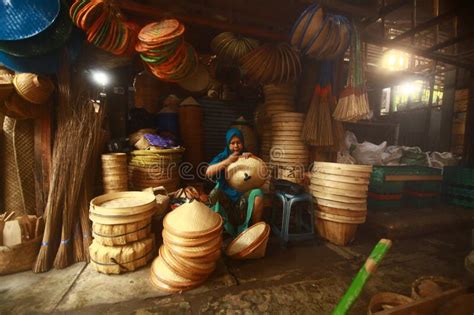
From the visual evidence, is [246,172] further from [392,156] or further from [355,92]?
[392,156]

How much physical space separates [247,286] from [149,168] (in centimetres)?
227

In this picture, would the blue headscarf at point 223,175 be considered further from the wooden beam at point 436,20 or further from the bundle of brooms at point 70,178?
the wooden beam at point 436,20

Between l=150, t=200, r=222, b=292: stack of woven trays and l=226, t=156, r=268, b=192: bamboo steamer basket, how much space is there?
0.67 metres

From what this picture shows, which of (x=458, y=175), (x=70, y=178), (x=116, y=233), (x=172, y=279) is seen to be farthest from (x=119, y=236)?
(x=458, y=175)

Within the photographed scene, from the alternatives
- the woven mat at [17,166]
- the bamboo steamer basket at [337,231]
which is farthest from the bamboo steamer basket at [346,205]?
the woven mat at [17,166]

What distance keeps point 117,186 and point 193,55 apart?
221cm

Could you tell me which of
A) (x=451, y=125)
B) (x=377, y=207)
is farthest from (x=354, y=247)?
(x=451, y=125)

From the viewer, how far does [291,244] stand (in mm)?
3135

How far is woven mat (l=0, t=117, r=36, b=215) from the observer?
9.07 ft

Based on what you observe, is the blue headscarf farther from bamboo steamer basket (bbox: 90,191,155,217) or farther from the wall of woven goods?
the wall of woven goods

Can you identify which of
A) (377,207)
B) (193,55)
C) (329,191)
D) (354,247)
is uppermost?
(193,55)

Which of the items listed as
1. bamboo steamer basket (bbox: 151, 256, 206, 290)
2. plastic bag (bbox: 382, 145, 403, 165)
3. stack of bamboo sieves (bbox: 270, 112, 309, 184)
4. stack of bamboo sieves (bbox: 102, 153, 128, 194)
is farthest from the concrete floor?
plastic bag (bbox: 382, 145, 403, 165)

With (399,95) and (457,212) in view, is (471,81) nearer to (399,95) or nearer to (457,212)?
(457,212)

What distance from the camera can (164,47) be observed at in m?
2.68
